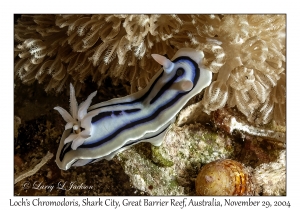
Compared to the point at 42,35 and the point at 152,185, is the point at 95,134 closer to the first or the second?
the point at 152,185

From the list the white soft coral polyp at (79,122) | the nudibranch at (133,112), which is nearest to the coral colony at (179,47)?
the nudibranch at (133,112)

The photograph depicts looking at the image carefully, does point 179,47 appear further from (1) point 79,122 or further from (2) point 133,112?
(1) point 79,122

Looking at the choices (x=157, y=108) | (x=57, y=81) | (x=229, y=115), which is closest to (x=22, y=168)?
(x=57, y=81)

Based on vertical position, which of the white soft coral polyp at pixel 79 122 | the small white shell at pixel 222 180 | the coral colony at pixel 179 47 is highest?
the coral colony at pixel 179 47

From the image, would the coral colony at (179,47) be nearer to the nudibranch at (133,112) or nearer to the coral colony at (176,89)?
the coral colony at (176,89)

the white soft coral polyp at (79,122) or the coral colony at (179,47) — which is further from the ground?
the coral colony at (179,47)

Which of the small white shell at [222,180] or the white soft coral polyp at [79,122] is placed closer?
the white soft coral polyp at [79,122]

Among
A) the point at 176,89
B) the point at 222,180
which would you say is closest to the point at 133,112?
the point at 176,89
